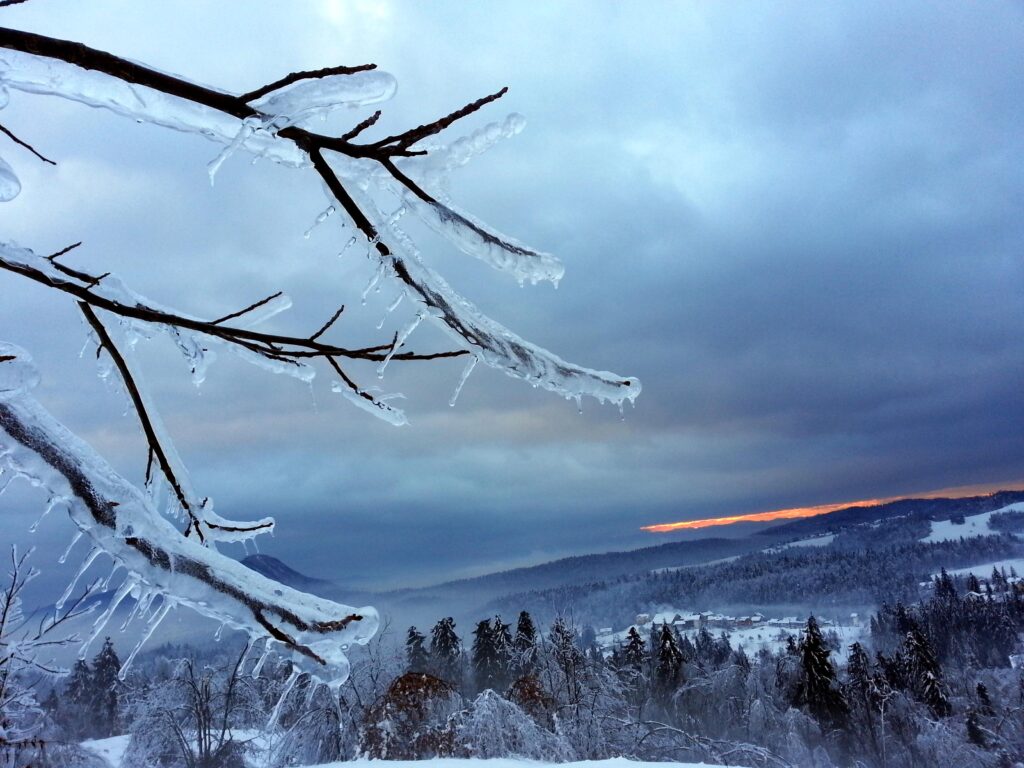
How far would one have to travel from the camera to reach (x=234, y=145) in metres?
1.29

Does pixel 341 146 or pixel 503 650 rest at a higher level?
pixel 503 650

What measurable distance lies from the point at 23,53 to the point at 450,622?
40.7 metres

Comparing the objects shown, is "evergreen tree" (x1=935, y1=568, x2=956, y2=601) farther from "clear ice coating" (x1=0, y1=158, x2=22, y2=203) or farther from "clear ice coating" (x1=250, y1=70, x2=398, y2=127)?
"clear ice coating" (x1=0, y1=158, x2=22, y2=203)

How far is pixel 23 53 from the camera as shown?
133 centimetres

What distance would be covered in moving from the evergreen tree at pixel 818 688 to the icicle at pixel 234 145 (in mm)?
39166

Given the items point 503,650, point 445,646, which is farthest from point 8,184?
point 445,646

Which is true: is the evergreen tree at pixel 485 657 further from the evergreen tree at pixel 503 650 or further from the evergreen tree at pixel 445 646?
the evergreen tree at pixel 445 646

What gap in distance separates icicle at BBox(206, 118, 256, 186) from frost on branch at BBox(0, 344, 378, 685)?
693 millimetres

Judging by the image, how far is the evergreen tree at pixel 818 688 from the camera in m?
34.7

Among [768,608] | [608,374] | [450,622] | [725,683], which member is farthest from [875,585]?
[608,374]

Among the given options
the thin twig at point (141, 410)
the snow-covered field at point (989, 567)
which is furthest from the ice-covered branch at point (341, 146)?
the snow-covered field at point (989, 567)

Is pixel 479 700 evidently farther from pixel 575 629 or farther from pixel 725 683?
pixel 725 683

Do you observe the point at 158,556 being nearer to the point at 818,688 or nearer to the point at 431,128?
the point at 431,128

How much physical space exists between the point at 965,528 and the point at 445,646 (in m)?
149
